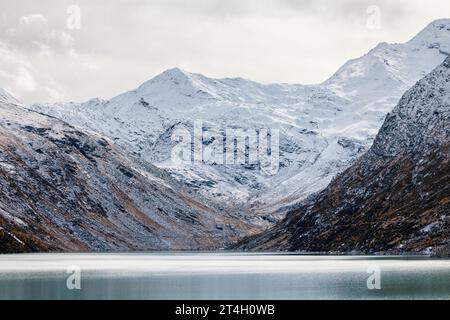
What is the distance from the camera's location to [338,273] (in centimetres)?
16962

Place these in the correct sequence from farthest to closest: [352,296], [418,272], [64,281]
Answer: [418,272], [64,281], [352,296]
